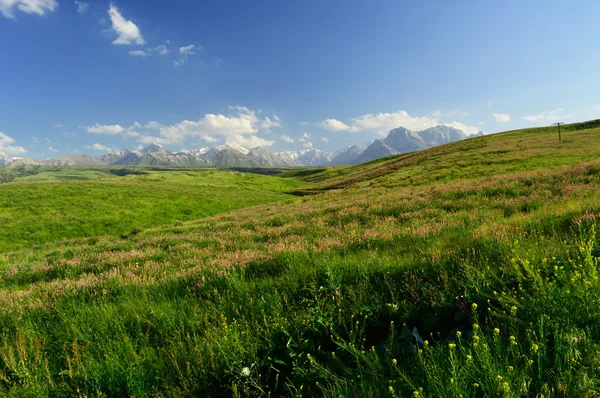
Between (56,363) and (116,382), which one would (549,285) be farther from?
(56,363)

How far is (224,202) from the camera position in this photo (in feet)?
156

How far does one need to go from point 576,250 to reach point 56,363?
24.2 feet

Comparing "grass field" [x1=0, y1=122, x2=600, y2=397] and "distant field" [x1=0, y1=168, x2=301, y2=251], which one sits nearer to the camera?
"grass field" [x1=0, y1=122, x2=600, y2=397]

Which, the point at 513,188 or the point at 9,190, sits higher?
the point at 9,190

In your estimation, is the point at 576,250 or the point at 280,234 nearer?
the point at 576,250

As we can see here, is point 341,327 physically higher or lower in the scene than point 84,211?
lower

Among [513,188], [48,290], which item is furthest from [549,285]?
[513,188]

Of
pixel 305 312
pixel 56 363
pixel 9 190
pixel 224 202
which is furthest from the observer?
pixel 224 202

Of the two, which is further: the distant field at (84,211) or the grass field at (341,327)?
the distant field at (84,211)

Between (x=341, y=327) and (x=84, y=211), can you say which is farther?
(x=84, y=211)

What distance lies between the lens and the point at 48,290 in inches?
245

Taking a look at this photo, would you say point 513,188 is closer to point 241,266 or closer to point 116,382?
point 241,266

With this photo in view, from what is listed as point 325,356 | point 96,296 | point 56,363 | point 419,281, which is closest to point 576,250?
point 419,281

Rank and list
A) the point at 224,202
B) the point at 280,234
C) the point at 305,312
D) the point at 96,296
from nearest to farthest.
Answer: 1. the point at 305,312
2. the point at 96,296
3. the point at 280,234
4. the point at 224,202
